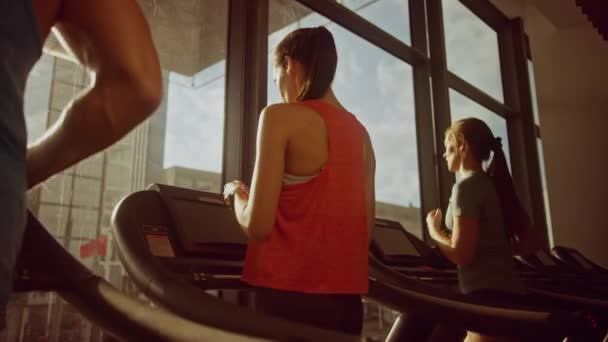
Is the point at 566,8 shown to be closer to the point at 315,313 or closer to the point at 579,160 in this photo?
the point at 579,160

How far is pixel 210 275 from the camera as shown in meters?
1.38

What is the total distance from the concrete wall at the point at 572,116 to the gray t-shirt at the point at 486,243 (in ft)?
12.3

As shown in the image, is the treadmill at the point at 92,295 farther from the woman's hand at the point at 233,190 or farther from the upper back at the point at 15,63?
the woman's hand at the point at 233,190

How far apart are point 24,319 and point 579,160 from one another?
16.0 feet

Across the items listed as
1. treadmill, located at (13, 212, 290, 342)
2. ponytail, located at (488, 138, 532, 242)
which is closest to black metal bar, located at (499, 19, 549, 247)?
ponytail, located at (488, 138, 532, 242)

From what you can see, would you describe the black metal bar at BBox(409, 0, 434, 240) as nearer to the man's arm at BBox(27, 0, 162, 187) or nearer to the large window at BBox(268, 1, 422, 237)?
the large window at BBox(268, 1, 422, 237)

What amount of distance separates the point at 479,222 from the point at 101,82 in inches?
53.2

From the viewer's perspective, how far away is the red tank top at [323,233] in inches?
43.3

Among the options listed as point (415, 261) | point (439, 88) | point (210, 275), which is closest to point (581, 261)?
point (439, 88)

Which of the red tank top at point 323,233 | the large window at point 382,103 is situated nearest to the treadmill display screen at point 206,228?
the red tank top at point 323,233

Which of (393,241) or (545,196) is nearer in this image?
(393,241)

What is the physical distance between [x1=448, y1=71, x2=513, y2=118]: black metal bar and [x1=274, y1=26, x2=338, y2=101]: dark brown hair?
3.40 metres

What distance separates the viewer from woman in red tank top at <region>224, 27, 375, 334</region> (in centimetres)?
109

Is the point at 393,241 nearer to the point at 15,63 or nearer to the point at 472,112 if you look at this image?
the point at 15,63
